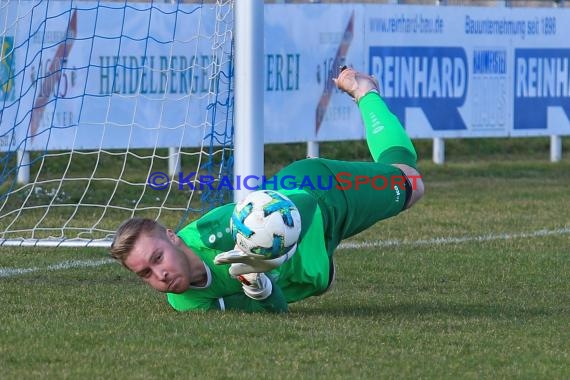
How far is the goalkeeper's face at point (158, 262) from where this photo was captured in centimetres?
588

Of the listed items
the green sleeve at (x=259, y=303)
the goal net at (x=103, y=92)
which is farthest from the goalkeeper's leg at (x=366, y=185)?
the goal net at (x=103, y=92)

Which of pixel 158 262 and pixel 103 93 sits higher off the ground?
pixel 103 93

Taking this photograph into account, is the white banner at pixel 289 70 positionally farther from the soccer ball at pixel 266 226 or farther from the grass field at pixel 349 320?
the soccer ball at pixel 266 226

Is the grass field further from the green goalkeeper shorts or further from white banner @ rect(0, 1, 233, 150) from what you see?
white banner @ rect(0, 1, 233, 150)

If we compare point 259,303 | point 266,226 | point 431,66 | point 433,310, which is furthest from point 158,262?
point 431,66

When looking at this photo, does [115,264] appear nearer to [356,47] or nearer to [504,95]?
[356,47]

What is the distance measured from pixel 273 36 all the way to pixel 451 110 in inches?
102

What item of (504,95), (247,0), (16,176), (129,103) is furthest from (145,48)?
(504,95)

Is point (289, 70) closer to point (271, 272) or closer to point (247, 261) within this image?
point (271, 272)

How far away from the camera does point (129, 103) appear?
39.9 ft

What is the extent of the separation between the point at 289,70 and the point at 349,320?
735cm

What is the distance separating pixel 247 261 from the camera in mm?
5859

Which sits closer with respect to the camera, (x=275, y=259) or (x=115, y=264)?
(x=275, y=259)

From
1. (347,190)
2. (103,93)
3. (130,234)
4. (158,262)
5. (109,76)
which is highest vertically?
(109,76)
